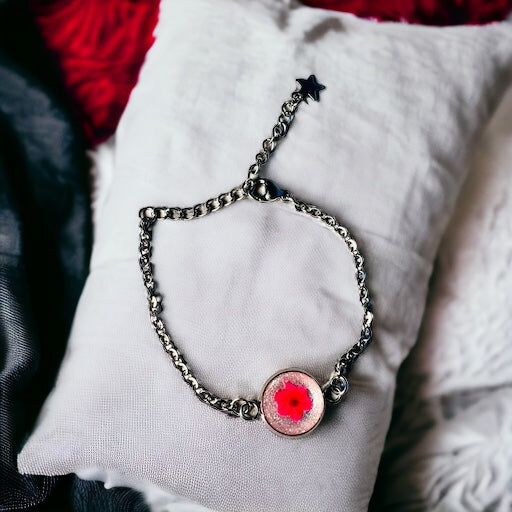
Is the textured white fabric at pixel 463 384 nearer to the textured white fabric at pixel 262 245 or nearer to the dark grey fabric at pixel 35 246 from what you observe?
the textured white fabric at pixel 262 245

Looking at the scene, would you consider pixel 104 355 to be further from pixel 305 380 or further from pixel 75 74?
pixel 75 74

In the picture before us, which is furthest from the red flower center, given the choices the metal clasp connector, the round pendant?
the metal clasp connector

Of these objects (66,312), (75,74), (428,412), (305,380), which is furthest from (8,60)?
(428,412)

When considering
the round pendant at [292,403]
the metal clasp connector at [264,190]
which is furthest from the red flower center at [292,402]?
the metal clasp connector at [264,190]

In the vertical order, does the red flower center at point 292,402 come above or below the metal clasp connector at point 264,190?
below

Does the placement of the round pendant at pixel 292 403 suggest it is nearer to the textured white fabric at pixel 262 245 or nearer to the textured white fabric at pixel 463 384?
the textured white fabric at pixel 262 245

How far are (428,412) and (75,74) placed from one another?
0.62 meters

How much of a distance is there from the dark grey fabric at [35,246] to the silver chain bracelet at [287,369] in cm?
15

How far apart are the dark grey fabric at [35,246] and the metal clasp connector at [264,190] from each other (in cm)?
24

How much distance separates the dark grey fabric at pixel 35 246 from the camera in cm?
56

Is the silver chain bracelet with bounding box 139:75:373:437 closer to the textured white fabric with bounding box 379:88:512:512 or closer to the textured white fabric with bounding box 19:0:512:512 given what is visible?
the textured white fabric with bounding box 19:0:512:512

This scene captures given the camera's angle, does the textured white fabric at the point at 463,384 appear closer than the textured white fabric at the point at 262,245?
No

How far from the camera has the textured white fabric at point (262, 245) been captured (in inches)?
19.6

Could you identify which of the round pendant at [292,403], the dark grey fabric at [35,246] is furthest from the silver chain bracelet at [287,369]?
the dark grey fabric at [35,246]
